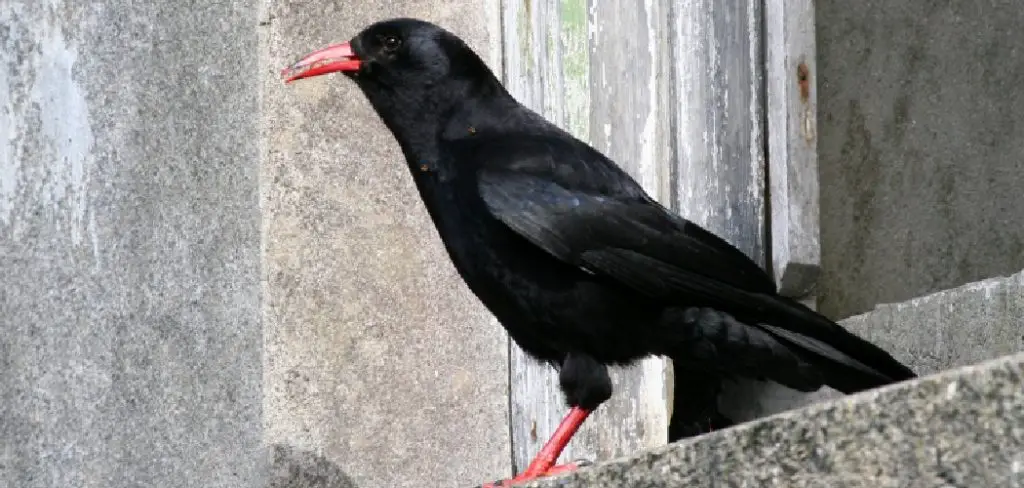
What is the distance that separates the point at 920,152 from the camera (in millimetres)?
5605

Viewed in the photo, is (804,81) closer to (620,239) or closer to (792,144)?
(792,144)

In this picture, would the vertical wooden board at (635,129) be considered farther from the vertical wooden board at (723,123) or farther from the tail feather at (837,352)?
the tail feather at (837,352)

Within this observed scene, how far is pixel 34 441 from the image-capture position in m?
5.68

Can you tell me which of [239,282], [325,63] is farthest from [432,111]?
[239,282]

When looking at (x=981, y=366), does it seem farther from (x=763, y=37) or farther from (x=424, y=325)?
(x=424, y=325)

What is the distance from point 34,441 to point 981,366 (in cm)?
436

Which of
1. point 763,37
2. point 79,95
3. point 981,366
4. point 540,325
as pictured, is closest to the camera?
point 981,366

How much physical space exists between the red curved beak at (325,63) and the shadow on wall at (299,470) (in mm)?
1077

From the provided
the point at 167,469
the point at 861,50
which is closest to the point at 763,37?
the point at 861,50

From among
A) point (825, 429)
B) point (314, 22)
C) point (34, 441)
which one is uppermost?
point (314, 22)

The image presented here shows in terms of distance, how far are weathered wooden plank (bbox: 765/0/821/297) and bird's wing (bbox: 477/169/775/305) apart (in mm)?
501

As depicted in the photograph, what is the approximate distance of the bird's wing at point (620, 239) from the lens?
394cm

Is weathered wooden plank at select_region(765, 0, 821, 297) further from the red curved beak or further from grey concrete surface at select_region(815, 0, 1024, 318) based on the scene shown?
the red curved beak

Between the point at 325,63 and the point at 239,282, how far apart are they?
751 mm
